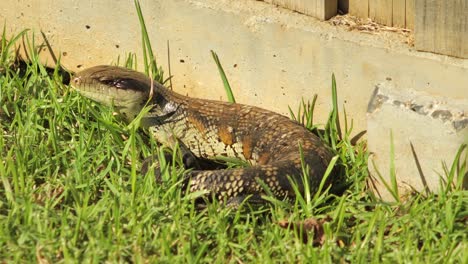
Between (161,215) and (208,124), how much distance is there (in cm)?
122

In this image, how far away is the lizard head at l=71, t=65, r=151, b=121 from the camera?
6.06m

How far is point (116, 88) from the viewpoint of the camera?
19.9ft

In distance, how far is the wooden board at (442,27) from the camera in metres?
5.18

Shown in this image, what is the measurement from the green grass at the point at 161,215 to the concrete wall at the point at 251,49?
21cm

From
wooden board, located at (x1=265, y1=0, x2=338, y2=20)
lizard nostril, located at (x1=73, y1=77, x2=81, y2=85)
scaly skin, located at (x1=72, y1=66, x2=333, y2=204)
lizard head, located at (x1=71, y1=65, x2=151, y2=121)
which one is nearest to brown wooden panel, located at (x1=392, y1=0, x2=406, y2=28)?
wooden board, located at (x1=265, y1=0, x2=338, y2=20)

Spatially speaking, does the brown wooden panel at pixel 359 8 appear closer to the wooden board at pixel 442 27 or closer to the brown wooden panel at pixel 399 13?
the brown wooden panel at pixel 399 13

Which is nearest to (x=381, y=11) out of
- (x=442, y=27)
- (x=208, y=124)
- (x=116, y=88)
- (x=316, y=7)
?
(x=316, y=7)

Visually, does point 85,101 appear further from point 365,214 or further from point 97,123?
point 365,214

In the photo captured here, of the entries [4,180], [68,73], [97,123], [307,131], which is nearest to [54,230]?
[4,180]

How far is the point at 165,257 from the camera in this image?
4.70 meters

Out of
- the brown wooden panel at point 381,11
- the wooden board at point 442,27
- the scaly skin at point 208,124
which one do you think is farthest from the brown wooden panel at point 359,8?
the scaly skin at point 208,124

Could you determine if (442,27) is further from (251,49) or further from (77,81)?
(77,81)

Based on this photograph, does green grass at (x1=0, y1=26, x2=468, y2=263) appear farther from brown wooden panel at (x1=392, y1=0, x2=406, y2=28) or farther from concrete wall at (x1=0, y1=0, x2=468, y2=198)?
brown wooden panel at (x1=392, y1=0, x2=406, y2=28)

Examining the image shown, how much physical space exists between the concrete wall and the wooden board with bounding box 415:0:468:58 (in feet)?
0.16
